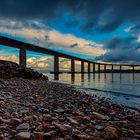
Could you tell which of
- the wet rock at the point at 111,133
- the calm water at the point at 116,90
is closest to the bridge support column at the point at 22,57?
the calm water at the point at 116,90

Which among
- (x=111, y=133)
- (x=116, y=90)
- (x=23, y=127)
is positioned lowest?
(x=116, y=90)

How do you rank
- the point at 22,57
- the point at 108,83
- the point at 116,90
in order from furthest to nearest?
the point at 22,57
the point at 108,83
the point at 116,90

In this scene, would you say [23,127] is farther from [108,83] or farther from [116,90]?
[108,83]

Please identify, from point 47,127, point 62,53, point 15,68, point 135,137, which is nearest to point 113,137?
point 135,137

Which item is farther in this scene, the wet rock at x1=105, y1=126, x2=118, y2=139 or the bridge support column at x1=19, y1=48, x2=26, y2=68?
the bridge support column at x1=19, y1=48, x2=26, y2=68

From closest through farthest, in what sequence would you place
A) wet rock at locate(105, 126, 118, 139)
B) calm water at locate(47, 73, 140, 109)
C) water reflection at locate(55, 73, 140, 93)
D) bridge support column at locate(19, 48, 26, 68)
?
wet rock at locate(105, 126, 118, 139)
calm water at locate(47, 73, 140, 109)
water reflection at locate(55, 73, 140, 93)
bridge support column at locate(19, 48, 26, 68)

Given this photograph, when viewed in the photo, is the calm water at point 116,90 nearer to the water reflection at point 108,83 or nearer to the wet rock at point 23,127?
the water reflection at point 108,83

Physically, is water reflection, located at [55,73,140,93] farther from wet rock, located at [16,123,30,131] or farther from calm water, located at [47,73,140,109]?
wet rock, located at [16,123,30,131]

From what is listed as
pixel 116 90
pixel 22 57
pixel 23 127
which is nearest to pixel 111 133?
pixel 23 127

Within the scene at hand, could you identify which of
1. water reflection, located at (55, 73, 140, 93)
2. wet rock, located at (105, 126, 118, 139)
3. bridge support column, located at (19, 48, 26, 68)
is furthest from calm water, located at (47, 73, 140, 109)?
bridge support column, located at (19, 48, 26, 68)

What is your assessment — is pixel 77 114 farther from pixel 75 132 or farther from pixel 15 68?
pixel 15 68

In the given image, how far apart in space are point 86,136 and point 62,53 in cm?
9789

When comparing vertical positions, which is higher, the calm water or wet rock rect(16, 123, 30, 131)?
wet rock rect(16, 123, 30, 131)

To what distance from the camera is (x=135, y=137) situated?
5.11 m
